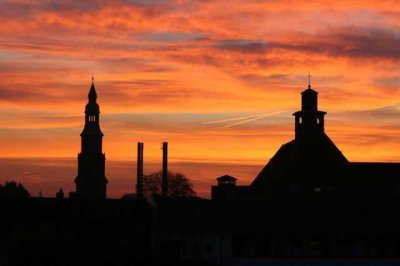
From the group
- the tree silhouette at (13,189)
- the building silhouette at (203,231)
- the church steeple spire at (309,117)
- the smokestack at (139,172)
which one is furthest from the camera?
the tree silhouette at (13,189)

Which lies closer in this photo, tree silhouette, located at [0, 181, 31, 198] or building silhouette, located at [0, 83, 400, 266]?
building silhouette, located at [0, 83, 400, 266]

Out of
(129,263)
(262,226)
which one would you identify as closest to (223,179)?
(262,226)

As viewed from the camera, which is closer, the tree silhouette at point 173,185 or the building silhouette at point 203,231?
the building silhouette at point 203,231

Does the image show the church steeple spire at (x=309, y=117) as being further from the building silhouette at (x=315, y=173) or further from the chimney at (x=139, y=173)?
the chimney at (x=139, y=173)

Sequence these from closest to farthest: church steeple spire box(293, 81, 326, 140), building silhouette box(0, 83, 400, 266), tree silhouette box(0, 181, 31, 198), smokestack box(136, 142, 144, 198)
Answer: building silhouette box(0, 83, 400, 266) → smokestack box(136, 142, 144, 198) → church steeple spire box(293, 81, 326, 140) → tree silhouette box(0, 181, 31, 198)

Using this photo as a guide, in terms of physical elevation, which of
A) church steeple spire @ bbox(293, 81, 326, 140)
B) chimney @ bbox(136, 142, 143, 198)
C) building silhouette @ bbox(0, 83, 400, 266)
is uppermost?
church steeple spire @ bbox(293, 81, 326, 140)

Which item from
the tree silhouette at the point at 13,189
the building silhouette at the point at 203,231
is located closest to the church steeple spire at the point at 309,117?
the building silhouette at the point at 203,231

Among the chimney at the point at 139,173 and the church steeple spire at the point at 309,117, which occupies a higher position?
the church steeple spire at the point at 309,117

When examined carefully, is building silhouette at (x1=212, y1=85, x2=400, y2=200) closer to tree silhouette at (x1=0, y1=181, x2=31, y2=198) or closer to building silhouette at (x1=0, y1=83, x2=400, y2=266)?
building silhouette at (x1=0, y1=83, x2=400, y2=266)

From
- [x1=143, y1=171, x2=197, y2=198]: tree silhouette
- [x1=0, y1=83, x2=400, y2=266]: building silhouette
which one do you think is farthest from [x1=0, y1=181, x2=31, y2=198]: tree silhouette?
[x1=0, y1=83, x2=400, y2=266]: building silhouette

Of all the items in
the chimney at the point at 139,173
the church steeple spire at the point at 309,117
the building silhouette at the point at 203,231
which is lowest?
the building silhouette at the point at 203,231

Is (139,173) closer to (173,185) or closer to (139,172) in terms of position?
(139,172)

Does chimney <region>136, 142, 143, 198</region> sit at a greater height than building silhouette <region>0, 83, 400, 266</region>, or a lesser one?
greater

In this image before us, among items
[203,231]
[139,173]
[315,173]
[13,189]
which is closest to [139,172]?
[139,173]
